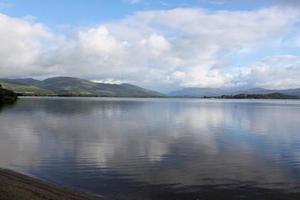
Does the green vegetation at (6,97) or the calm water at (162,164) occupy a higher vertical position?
the green vegetation at (6,97)

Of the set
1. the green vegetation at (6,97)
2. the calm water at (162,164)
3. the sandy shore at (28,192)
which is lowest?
the calm water at (162,164)

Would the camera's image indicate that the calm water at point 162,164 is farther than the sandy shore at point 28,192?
Yes

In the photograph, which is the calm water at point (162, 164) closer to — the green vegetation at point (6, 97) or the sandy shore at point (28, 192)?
the sandy shore at point (28, 192)

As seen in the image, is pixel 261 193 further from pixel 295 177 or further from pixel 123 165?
pixel 123 165

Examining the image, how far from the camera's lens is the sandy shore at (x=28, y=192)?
19.1 m

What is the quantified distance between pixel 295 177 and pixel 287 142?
2180cm

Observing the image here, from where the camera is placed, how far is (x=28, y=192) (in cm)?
2022

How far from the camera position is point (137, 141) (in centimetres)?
4888

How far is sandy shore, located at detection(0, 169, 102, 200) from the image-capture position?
19141 mm

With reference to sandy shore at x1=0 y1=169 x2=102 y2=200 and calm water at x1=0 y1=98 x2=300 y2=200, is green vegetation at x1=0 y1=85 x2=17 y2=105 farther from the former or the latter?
sandy shore at x1=0 y1=169 x2=102 y2=200

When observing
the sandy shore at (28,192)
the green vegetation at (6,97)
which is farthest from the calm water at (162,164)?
the green vegetation at (6,97)

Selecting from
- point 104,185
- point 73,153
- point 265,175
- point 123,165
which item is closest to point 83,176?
point 104,185

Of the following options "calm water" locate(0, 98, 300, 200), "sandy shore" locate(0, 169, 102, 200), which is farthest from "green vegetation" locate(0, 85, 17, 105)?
"sandy shore" locate(0, 169, 102, 200)

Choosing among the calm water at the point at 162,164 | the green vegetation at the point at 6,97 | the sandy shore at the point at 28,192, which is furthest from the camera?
the green vegetation at the point at 6,97
